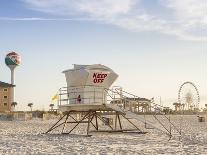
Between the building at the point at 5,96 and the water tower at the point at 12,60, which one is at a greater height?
the water tower at the point at 12,60

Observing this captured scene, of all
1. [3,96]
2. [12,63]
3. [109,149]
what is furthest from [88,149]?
[12,63]

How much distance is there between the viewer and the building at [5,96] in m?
111

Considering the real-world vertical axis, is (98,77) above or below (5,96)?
below

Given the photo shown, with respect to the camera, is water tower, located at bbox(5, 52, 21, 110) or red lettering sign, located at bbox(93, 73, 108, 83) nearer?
red lettering sign, located at bbox(93, 73, 108, 83)

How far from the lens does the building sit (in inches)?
4377

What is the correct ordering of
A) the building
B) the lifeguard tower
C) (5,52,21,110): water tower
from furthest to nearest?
(5,52,21,110): water tower → the building → the lifeguard tower

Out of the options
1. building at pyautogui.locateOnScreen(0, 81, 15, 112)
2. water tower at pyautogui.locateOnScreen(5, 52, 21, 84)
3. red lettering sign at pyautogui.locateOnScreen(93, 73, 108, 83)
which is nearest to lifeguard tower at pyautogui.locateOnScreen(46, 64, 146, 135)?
red lettering sign at pyautogui.locateOnScreen(93, 73, 108, 83)

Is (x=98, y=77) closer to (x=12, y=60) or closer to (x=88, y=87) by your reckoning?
(x=88, y=87)

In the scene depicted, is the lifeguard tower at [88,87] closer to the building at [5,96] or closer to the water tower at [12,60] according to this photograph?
the building at [5,96]

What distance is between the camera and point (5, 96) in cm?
11138

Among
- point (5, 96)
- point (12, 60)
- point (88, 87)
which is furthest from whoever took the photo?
point (12, 60)

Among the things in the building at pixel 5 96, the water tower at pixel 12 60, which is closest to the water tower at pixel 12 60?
the water tower at pixel 12 60

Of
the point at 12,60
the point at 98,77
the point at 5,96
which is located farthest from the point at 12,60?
the point at 98,77

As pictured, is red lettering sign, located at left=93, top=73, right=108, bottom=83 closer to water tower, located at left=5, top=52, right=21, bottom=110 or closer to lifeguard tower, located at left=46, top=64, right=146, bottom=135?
lifeguard tower, located at left=46, top=64, right=146, bottom=135
